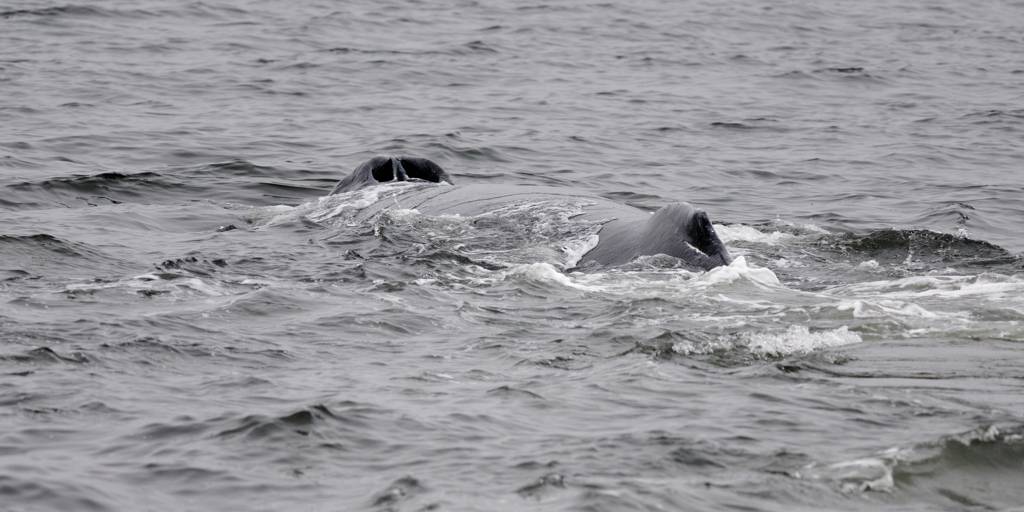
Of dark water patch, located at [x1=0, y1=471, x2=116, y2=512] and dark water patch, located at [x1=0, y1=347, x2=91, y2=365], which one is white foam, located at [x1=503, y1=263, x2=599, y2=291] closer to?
dark water patch, located at [x1=0, y1=347, x2=91, y2=365]

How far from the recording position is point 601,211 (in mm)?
12328

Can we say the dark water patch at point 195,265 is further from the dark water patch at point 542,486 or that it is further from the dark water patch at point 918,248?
the dark water patch at point 918,248

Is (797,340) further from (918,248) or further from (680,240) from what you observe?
(918,248)

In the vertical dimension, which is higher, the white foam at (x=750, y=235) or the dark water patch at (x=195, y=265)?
the dark water patch at (x=195, y=265)

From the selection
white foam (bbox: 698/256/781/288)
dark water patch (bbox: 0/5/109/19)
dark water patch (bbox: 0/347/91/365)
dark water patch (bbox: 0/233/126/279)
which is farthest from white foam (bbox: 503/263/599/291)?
dark water patch (bbox: 0/5/109/19)

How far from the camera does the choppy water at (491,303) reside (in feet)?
21.9

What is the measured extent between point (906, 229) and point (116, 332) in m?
7.74

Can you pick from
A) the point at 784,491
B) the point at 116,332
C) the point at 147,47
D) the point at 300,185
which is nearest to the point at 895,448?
the point at 784,491

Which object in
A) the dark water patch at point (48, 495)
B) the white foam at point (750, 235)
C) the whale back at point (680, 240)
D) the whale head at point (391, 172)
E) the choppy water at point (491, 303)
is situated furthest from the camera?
the whale head at point (391, 172)

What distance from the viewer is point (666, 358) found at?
8414 millimetres

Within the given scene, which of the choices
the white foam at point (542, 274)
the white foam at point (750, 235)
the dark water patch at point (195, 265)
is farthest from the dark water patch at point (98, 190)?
the white foam at point (750, 235)

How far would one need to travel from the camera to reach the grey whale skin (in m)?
10.4

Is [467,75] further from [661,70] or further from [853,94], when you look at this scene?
[853,94]

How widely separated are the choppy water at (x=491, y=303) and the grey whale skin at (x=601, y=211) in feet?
0.72
